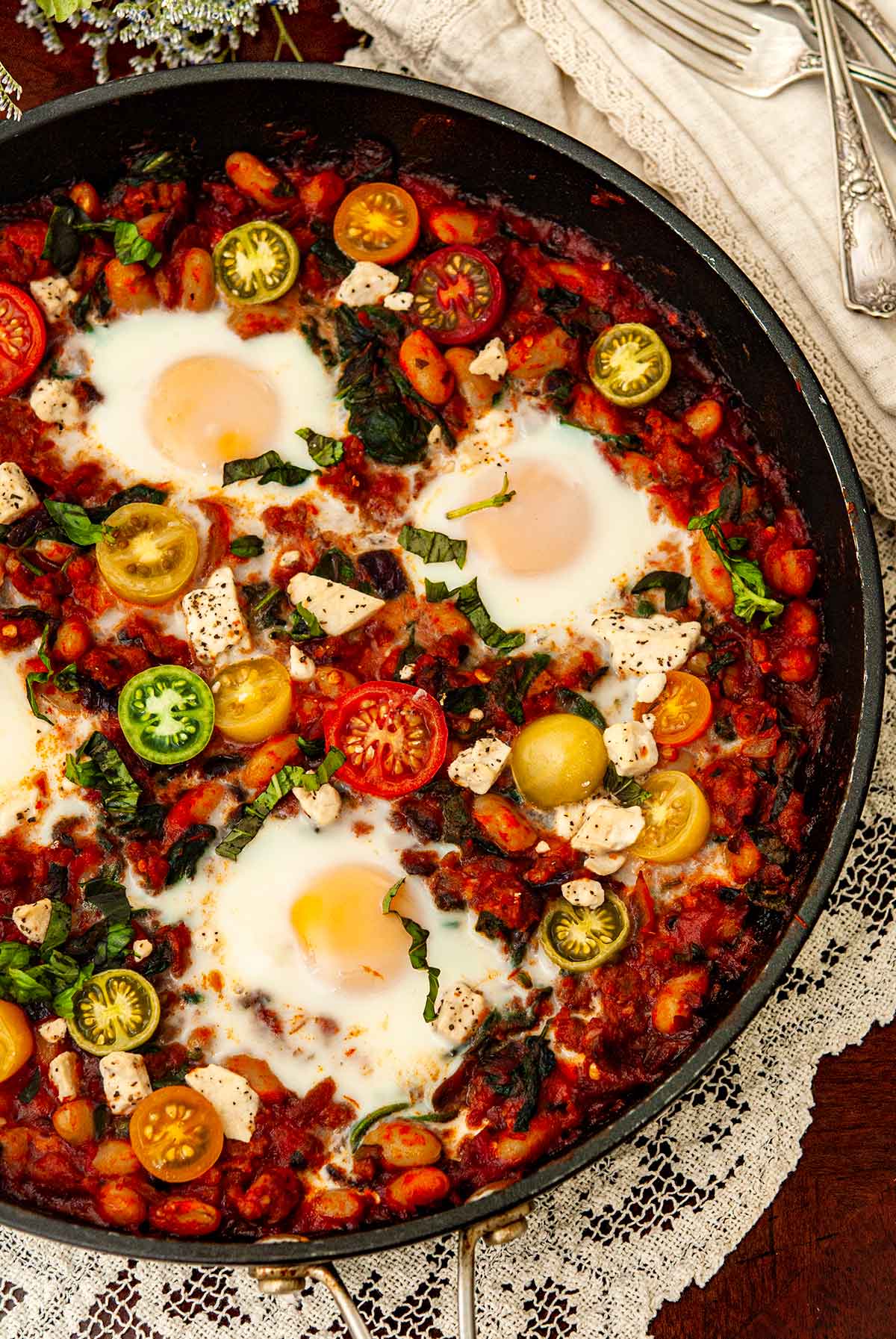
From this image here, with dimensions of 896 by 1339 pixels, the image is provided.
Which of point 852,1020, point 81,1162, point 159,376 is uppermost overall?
point 159,376

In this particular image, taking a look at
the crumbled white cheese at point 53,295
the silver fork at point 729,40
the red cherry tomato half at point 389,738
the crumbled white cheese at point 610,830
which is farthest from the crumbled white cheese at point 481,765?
the silver fork at point 729,40

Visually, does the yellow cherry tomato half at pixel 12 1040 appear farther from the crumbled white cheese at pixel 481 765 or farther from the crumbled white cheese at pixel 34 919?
the crumbled white cheese at pixel 481 765

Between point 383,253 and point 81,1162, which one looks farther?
point 383,253

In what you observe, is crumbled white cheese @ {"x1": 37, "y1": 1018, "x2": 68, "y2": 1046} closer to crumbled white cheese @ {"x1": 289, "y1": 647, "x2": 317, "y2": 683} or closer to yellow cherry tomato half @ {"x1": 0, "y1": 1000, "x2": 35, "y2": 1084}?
yellow cherry tomato half @ {"x1": 0, "y1": 1000, "x2": 35, "y2": 1084}

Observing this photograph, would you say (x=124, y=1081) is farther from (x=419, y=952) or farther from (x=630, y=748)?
(x=630, y=748)

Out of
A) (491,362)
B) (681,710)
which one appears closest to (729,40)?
(491,362)

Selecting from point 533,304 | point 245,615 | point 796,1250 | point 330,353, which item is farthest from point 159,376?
point 796,1250

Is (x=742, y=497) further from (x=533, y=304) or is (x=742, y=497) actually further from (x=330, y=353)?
(x=330, y=353)
